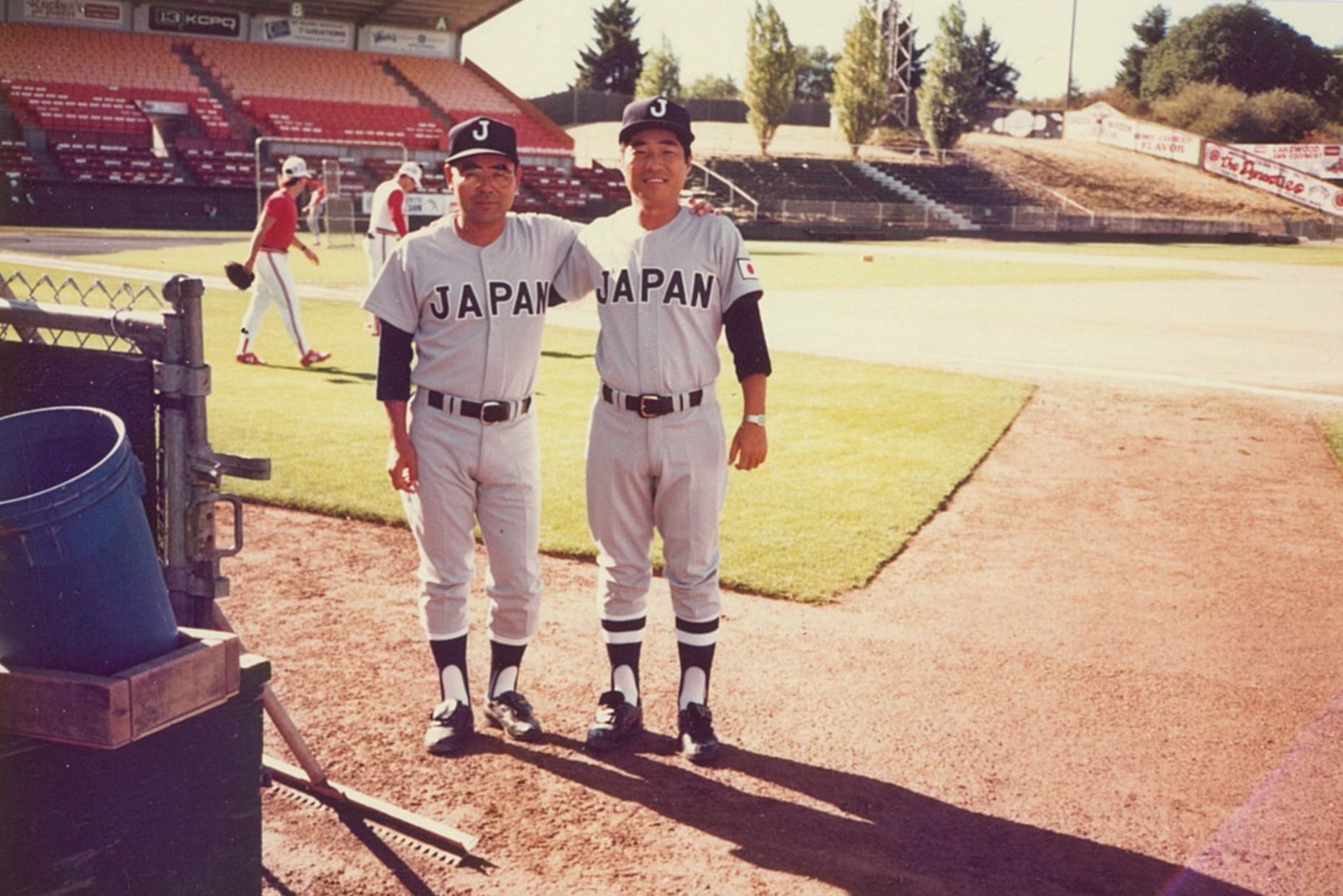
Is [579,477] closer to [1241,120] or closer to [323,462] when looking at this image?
[323,462]

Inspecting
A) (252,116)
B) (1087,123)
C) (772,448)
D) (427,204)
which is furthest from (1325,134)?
(772,448)

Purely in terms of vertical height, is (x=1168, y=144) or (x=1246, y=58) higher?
(x=1246, y=58)

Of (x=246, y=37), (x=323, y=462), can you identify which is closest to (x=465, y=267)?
(x=323, y=462)

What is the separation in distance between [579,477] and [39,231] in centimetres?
2702

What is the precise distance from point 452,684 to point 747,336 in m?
1.61

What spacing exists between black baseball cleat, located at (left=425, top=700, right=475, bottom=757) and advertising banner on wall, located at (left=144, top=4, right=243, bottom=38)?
164ft

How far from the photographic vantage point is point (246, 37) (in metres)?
48.8

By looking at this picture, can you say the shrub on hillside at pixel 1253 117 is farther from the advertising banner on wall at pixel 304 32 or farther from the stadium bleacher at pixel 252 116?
the advertising banner on wall at pixel 304 32

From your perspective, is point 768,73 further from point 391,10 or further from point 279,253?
point 279,253

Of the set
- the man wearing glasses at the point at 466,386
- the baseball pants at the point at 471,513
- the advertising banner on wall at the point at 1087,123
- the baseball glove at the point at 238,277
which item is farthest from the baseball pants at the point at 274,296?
the advertising banner on wall at the point at 1087,123

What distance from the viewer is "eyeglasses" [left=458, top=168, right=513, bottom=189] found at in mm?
3918

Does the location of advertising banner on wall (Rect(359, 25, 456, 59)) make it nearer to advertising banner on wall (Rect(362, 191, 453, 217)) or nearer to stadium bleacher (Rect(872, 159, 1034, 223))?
advertising banner on wall (Rect(362, 191, 453, 217))

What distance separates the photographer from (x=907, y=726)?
4.23 m

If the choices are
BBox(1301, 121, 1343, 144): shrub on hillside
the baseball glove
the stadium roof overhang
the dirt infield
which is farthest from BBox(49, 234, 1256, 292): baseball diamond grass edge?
BBox(1301, 121, 1343, 144): shrub on hillside
